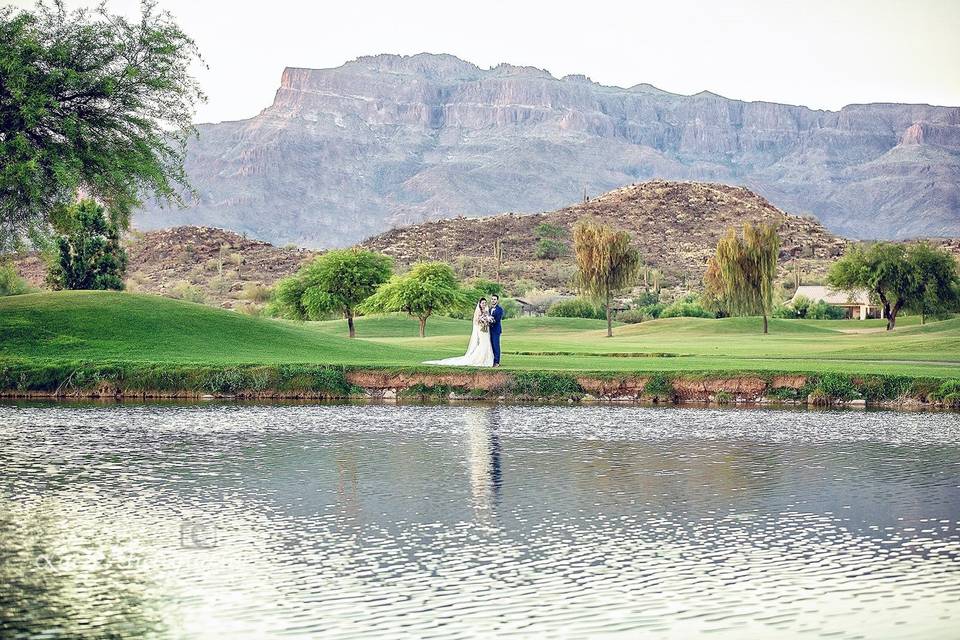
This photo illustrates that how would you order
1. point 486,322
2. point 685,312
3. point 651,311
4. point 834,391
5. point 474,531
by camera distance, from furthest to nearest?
point 651,311, point 685,312, point 486,322, point 834,391, point 474,531

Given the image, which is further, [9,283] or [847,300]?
[847,300]

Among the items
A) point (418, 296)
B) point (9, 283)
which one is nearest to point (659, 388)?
point (418, 296)

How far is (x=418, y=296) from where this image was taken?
6397 cm

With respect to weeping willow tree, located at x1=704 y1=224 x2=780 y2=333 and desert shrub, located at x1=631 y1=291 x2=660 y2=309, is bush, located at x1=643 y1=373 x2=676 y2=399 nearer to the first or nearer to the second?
weeping willow tree, located at x1=704 y1=224 x2=780 y2=333

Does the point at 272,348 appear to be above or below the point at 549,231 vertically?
below

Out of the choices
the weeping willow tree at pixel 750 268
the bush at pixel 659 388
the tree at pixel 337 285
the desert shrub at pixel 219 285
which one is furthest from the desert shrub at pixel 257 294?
the bush at pixel 659 388

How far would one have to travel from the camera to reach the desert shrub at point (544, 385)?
33.7 m

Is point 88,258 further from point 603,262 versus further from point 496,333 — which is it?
point 496,333

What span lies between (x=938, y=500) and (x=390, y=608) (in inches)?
389

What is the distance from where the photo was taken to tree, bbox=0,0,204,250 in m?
35.1

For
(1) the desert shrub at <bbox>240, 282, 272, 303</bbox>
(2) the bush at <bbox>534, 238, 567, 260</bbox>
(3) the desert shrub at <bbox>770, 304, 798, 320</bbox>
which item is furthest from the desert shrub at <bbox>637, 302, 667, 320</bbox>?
(2) the bush at <bbox>534, 238, 567, 260</bbox>

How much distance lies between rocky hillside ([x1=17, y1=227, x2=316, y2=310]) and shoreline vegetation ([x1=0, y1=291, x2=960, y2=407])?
71455 mm

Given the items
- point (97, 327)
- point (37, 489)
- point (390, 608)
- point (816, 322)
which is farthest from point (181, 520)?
point (816, 322)

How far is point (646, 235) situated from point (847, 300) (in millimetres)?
50054
